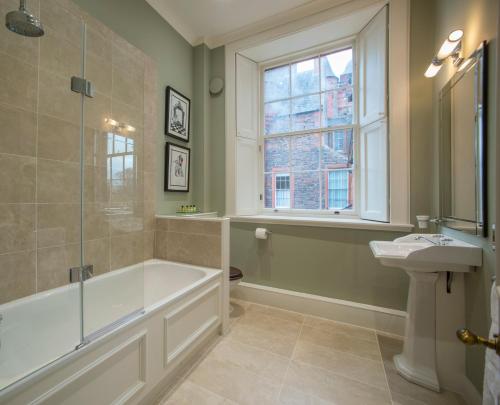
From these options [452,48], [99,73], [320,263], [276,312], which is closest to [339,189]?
[320,263]

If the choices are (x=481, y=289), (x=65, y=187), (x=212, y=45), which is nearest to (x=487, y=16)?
(x=481, y=289)

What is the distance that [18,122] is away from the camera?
1.26 meters

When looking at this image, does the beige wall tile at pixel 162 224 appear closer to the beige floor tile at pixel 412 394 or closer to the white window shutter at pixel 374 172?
the white window shutter at pixel 374 172

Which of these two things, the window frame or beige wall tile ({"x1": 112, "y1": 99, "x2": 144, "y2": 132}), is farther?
the window frame

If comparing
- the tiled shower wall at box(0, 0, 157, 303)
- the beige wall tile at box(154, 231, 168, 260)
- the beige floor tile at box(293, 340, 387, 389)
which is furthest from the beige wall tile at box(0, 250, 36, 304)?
the beige floor tile at box(293, 340, 387, 389)

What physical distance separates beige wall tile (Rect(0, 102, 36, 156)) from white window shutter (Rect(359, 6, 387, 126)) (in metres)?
2.55

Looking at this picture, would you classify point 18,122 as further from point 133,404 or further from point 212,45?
point 212,45

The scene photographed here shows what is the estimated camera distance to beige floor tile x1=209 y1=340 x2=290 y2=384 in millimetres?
1434

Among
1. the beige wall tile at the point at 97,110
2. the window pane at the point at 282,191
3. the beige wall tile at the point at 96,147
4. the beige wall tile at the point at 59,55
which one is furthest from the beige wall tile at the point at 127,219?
the window pane at the point at 282,191

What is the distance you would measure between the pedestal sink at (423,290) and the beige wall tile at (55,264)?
2.03 meters

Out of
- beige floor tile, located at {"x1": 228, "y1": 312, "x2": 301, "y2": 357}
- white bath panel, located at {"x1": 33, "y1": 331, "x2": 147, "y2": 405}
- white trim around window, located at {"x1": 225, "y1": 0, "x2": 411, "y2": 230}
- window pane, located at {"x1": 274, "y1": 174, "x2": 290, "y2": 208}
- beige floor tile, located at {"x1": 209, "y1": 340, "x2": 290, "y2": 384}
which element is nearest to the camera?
white bath panel, located at {"x1": 33, "y1": 331, "x2": 147, "y2": 405}

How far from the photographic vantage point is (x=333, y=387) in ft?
4.35

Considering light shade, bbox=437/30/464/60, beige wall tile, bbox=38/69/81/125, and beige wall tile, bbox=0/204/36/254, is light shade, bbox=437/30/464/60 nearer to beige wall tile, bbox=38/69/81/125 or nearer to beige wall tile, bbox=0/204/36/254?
beige wall tile, bbox=38/69/81/125

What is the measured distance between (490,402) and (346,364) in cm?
117
